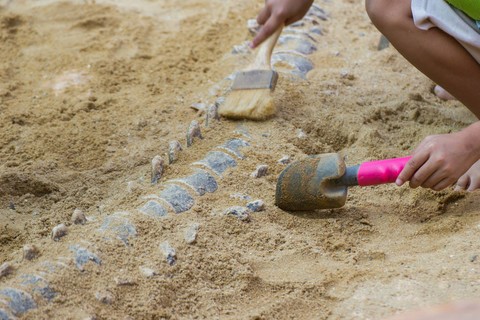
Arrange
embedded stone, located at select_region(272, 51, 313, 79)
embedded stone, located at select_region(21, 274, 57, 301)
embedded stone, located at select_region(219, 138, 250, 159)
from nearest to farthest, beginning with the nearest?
embedded stone, located at select_region(21, 274, 57, 301) → embedded stone, located at select_region(219, 138, 250, 159) → embedded stone, located at select_region(272, 51, 313, 79)

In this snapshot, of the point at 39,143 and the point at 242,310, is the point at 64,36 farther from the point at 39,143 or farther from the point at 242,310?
the point at 242,310

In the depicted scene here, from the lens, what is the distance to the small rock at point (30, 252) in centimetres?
231

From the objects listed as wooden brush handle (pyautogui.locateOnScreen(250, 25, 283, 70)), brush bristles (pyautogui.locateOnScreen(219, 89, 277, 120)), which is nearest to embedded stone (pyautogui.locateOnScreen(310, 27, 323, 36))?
wooden brush handle (pyautogui.locateOnScreen(250, 25, 283, 70))

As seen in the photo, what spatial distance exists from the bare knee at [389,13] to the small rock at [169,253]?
1.22m

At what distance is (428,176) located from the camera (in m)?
2.42

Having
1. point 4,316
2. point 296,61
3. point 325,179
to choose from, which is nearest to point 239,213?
point 325,179

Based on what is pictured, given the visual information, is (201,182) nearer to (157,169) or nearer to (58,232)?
(157,169)

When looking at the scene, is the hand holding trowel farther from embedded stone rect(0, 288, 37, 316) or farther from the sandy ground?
embedded stone rect(0, 288, 37, 316)

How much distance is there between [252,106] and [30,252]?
1320 mm

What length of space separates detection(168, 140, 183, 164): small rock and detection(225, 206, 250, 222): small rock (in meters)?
0.47

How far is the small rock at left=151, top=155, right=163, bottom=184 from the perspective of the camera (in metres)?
2.88

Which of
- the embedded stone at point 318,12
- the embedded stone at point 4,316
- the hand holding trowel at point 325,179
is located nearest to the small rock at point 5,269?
the embedded stone at point 4,316

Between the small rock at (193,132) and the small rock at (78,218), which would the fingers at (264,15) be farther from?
the small rock at (78,218)

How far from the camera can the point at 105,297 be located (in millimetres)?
2148
